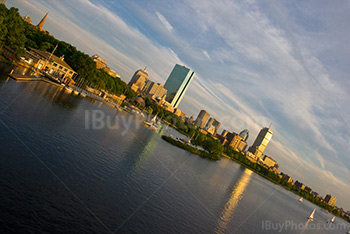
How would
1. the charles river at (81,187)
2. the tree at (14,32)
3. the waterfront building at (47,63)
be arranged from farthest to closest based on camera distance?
the waterfront building at (47,63), the tree at (14,32), the charles river at (81,187)

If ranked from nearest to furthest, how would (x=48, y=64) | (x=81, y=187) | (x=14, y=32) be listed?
(x=81, y=187) < (x=14, y=32) < (x=48, y=64)

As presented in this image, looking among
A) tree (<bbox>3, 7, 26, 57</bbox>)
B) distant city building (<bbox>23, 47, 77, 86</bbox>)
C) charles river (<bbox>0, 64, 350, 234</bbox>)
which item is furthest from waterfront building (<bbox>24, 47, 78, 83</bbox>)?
charles river (<bbox>0, 64, 350, 234</bbox>)

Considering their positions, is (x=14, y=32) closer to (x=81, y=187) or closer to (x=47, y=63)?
(x=47, y=63)

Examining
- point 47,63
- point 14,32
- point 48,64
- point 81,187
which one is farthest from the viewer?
point 48,64

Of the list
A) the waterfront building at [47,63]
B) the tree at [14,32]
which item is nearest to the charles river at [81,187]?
the tree at [14,32]

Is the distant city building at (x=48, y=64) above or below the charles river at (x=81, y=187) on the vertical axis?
above

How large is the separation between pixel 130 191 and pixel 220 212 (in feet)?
56.2

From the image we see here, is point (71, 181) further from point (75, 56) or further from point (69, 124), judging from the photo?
point (75, 56)

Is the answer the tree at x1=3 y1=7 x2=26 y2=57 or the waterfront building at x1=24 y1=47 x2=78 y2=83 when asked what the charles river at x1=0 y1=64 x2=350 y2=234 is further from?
the waterfront building at x1=24 y1=47 x2=78 y2=83

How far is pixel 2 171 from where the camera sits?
15.6m

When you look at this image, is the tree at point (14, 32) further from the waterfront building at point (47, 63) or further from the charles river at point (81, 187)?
the charles river at point (81, 187)

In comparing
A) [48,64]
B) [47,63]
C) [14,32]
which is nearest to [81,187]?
[14,32]

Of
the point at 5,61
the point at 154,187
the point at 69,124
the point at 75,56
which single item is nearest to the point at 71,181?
the point at 154,187

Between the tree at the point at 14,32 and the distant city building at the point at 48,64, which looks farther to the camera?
the distant city building at the point at 48,64
